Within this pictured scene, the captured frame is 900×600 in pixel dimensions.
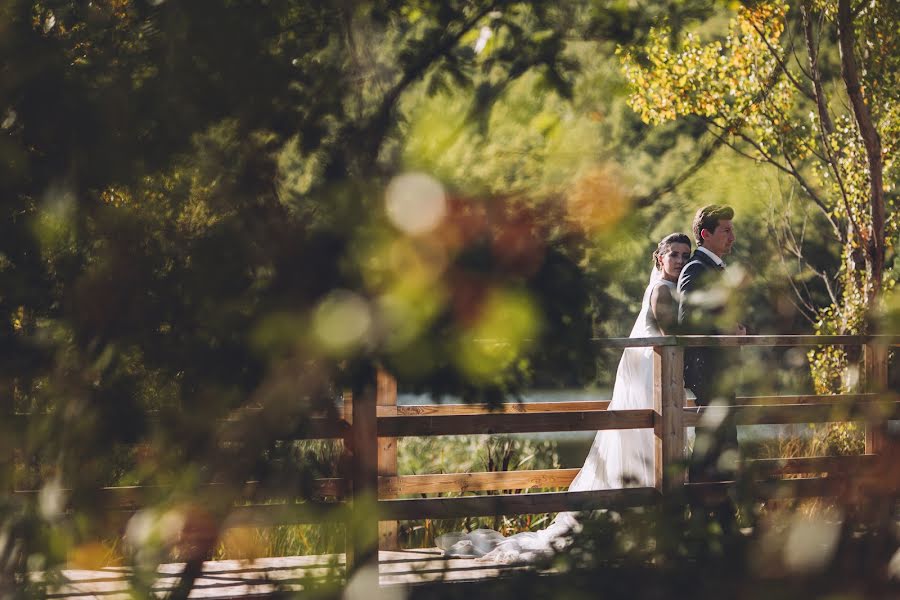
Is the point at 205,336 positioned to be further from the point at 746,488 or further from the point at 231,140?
the point at 746,488

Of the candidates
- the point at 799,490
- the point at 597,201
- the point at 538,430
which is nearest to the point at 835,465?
the point at 799,490

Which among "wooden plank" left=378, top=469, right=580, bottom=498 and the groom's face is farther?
"wooden plank" left=378, top=469, right=580, bottom=498

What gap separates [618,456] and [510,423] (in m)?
1.59

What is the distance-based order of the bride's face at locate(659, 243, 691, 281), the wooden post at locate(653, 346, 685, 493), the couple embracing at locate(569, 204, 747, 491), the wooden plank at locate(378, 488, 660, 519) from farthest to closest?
the bride's face at locate(659, 243, 691, 281) < the couple embracing at locate(569, 204, 747, 491) < the wooden post at locate(653, 346, 685, 493) < the wooden plank at locate(378, 488, 660, 519)

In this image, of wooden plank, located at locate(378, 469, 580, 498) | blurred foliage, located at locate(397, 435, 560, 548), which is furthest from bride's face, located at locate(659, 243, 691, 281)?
blurred foliage, located at locate(397, 435, 560, 548)

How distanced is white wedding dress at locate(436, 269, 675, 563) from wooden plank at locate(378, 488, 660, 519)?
0.81 metres

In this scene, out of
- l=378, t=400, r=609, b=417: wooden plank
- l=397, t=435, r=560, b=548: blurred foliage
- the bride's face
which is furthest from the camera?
l=397, t=435, r=560, b=548: blurred foliage

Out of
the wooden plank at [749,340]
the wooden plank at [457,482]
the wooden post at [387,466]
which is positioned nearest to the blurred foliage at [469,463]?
the wooden plank at [457,482]

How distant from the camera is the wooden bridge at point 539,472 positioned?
67.5 inches

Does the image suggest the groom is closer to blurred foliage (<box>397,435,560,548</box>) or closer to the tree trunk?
blurred foliage (<box>397,435,560,548</box>)

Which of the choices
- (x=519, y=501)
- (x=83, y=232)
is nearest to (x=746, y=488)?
(x=83, y=232)

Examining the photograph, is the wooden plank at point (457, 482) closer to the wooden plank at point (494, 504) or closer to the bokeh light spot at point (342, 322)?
the wooden plank at point (494, 504)

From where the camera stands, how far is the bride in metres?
5.93

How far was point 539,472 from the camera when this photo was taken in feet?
20.3
